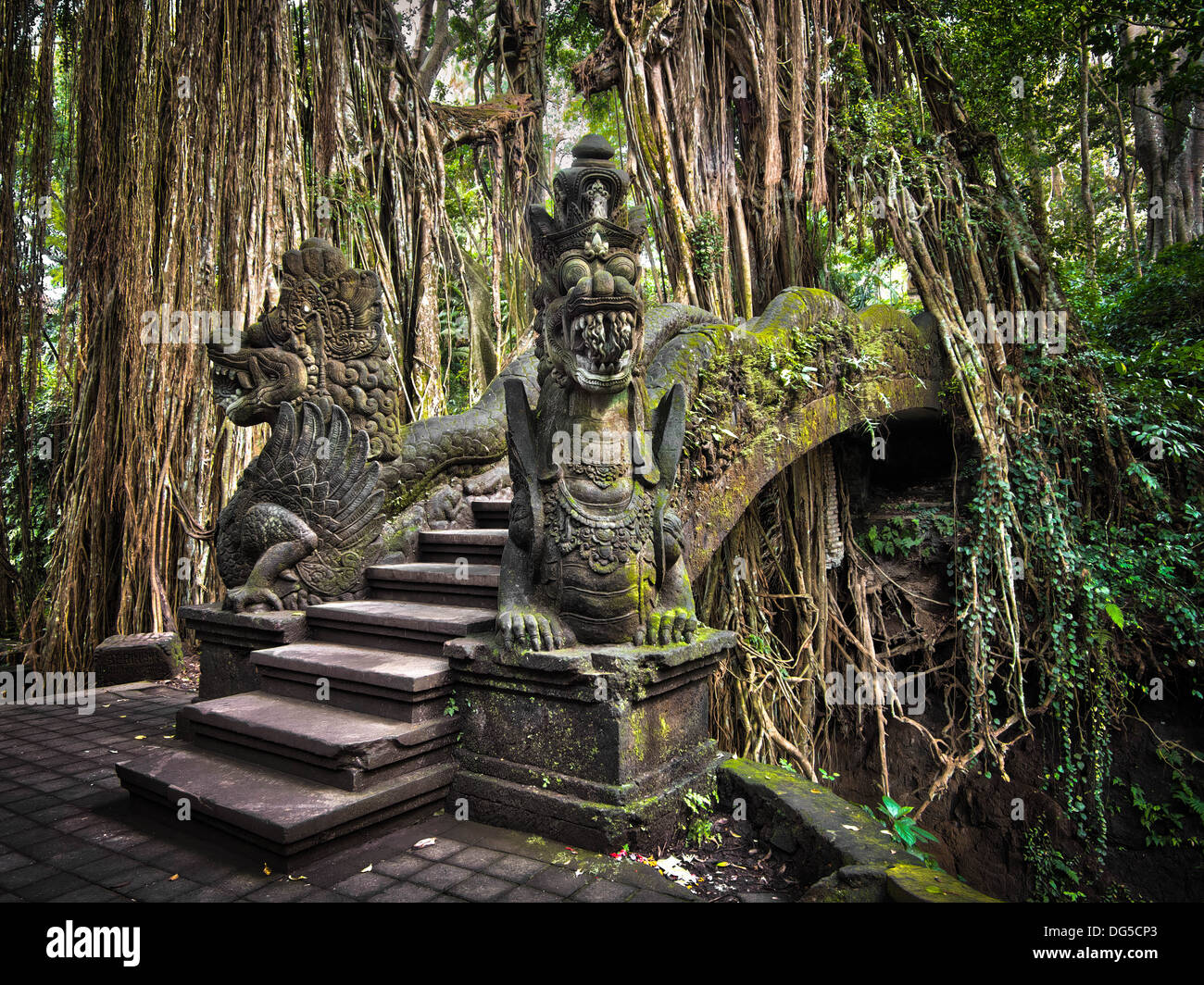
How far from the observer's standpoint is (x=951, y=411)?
199 inches

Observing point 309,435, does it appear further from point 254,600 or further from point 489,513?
point 489,513

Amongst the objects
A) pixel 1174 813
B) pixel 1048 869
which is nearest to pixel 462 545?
pixel 1048 869

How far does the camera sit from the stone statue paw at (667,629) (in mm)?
2605

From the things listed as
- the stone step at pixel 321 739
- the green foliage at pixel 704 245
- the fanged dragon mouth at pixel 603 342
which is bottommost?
the stone step at pixel 321 739

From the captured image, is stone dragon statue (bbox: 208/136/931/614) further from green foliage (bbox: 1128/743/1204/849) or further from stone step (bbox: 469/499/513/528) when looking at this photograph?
green foliage (bbox: 1128/743/1204/849)

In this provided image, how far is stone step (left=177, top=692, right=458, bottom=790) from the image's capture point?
2.42 metres

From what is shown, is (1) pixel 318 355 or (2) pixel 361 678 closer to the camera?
(2) pixel 361 678

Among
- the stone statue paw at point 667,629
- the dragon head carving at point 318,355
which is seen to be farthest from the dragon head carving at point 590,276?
the dragon head carving at point 318,355

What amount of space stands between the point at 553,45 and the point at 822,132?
260 inches

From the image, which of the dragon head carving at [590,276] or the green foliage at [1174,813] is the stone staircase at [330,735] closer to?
the dragon head carving at [590,276]

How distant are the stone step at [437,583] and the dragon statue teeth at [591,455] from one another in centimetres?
54

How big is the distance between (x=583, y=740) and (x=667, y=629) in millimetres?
486

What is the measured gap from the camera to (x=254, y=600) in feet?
11.4
